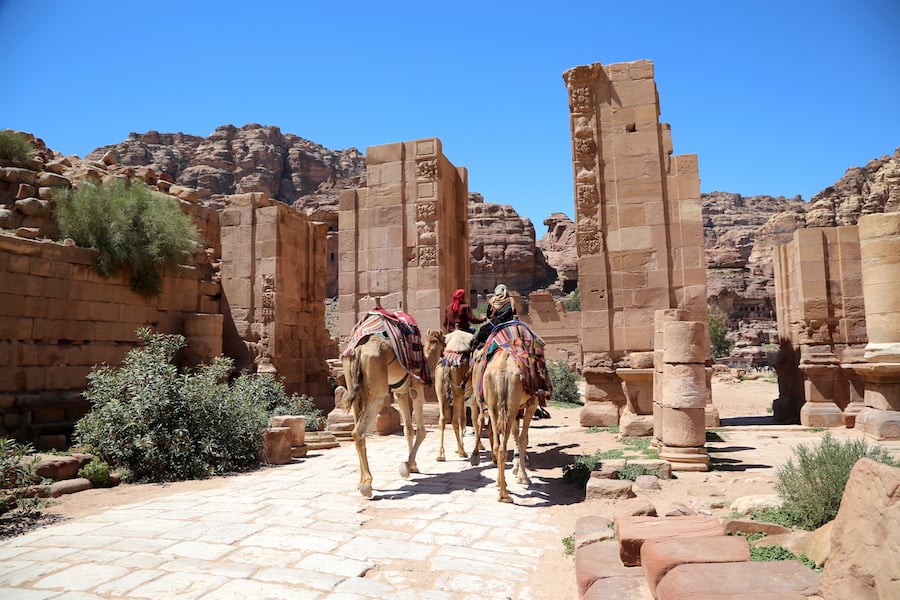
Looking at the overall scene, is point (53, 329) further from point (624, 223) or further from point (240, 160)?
point (240, 160)

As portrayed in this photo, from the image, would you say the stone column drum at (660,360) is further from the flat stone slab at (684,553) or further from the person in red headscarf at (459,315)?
the flat stone slab at (684,553)

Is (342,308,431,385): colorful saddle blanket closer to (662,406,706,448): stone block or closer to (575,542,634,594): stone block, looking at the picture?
(662,406,706,448): stone block

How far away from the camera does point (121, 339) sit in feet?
37.8

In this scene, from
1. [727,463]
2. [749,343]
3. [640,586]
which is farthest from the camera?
[749,343]

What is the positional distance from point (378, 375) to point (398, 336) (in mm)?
622

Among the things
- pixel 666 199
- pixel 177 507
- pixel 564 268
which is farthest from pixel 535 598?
pixel 564 268

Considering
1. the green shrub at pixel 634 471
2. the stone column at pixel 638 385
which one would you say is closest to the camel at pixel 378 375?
the green shrub at pixel 634 471

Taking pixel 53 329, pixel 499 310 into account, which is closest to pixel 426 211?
pixel 499 310

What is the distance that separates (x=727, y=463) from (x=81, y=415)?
35.2 ft

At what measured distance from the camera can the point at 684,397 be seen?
315 inches

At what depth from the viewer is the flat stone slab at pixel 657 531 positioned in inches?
153

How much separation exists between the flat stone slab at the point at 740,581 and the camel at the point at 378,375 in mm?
4211

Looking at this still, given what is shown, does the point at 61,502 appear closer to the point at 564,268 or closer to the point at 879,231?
the point at 879,231

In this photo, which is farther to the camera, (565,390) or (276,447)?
(565,390)
